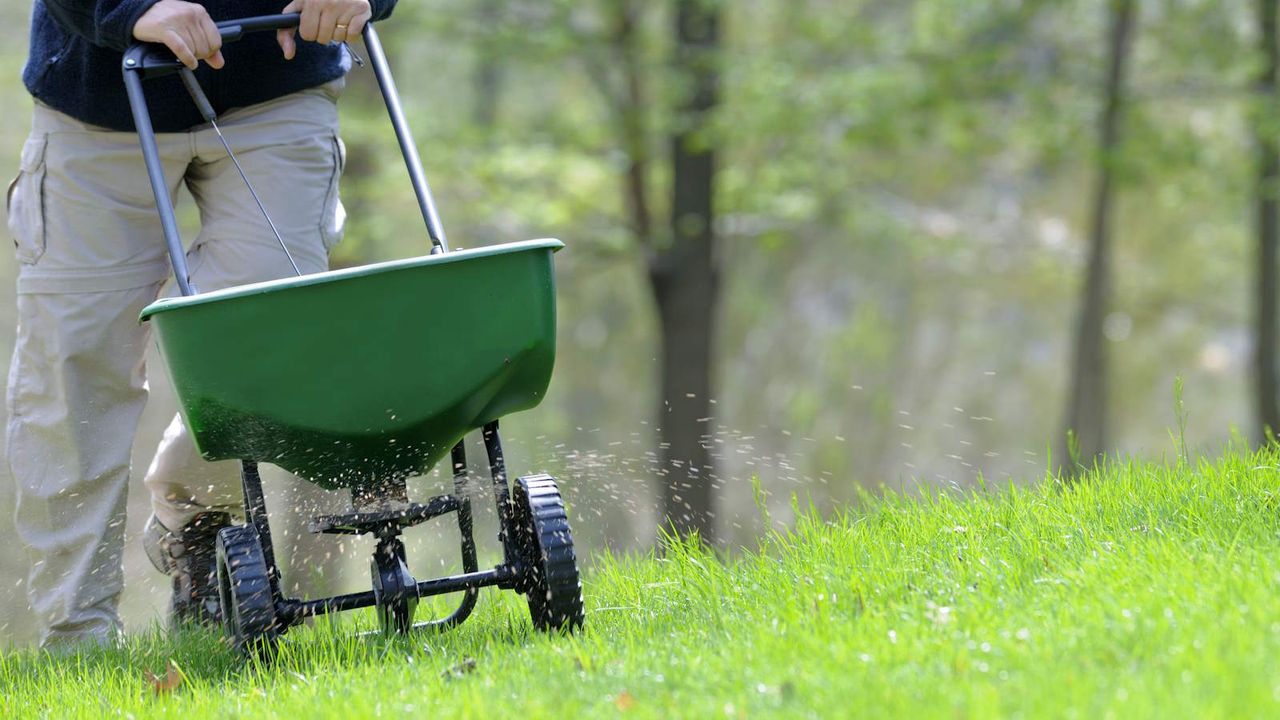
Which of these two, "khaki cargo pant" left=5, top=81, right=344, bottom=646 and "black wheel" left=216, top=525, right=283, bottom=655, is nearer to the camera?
"black wheel" left=216, top=525, right=283, bottom=655

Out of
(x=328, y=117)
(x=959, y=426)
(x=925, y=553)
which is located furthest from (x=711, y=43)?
(x=959, y=426)

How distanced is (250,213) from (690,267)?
6678mm

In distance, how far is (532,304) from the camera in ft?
9.09

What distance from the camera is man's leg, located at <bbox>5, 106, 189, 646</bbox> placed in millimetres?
3393

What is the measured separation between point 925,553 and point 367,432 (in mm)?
1207

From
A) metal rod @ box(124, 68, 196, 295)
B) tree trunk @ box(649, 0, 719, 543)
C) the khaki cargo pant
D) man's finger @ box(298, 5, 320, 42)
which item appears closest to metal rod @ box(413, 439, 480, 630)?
the khaki cargo pant

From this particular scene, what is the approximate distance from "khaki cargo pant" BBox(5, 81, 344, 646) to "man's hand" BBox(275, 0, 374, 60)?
0.38 m

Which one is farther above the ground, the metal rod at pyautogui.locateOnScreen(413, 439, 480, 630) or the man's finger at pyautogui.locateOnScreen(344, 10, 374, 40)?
the man's finger at pyautogui.locateOnScreen(344, 10, 374, 40)

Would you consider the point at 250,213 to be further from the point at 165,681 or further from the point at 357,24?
the point at 165,681

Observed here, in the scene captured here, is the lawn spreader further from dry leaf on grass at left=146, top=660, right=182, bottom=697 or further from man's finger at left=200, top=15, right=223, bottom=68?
dry leaf on grass at left=146, top=660, right=182, bottom=697

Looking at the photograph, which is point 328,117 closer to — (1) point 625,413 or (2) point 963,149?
(2) point 963,149

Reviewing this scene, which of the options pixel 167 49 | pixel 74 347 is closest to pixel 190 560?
pixel 74 347

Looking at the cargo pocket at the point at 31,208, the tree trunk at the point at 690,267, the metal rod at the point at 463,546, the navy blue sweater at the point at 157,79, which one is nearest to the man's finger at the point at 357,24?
the navy blue sweater at the point at 157,79

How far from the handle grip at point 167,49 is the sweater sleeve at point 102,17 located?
40mm
